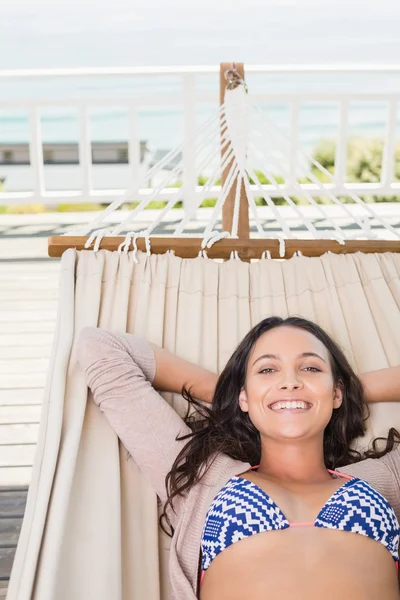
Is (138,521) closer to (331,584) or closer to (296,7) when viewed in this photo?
(331,584)

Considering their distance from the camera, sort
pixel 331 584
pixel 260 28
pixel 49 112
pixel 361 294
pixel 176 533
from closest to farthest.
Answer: pixel 331 584 → pixel 176 533 → pixel 361 294 → pixel 49 112 → pixel 260 28

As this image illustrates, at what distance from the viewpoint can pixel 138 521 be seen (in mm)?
A: 1346

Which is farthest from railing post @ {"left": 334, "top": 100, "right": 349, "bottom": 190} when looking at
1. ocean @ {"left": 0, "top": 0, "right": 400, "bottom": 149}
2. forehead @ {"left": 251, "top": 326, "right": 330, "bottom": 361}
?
ocean @ {"left": 0, "top": 0, "right": 400, "bottom": 149}

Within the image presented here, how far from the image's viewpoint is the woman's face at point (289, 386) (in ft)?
4.38

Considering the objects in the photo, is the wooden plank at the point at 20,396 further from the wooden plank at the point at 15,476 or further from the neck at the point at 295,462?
the neck at the point at 295,462

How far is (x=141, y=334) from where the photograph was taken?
5.46 ft

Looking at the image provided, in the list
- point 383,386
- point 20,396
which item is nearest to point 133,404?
point 383,386

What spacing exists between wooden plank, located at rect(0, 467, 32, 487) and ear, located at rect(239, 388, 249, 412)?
81cm

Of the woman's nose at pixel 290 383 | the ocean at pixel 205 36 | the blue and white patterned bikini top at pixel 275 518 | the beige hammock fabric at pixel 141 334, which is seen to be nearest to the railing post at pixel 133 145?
the beige hammock fabric at pixel 141 334

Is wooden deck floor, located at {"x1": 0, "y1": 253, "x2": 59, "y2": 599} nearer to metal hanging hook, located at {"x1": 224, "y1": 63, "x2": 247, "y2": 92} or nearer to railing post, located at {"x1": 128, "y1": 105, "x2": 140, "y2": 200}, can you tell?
railing post, located at {"x1": 128, "y1": 105, "x2": 140, "y2": 200}

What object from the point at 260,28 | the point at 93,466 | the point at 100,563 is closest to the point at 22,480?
the point at 93,466

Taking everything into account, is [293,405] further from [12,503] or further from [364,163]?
[364,163]

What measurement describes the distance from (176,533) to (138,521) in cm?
9

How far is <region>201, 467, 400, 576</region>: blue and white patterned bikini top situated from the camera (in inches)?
48.1
